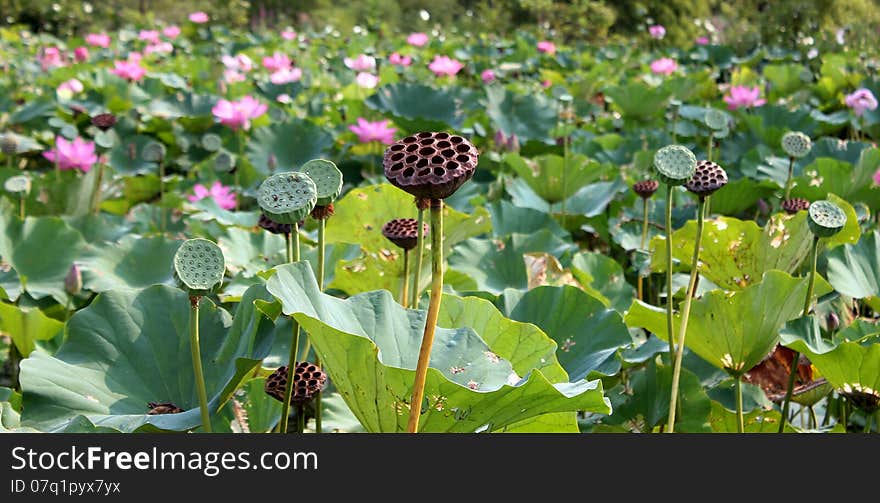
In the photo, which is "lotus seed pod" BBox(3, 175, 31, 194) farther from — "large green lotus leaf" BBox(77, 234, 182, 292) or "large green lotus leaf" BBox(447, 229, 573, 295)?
"large green lotus leaf" BBox(447, 229, 573, 295)

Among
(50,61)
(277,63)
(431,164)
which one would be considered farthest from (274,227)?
(50,61)

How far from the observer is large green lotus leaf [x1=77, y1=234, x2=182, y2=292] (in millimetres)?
1727

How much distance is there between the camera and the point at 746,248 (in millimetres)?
1530

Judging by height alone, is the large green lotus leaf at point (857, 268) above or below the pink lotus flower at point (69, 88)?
above

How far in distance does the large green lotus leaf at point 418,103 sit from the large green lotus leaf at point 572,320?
1692 millimetres

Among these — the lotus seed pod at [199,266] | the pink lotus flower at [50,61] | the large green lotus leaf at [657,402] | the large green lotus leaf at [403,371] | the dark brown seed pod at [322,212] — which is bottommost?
the pink lotus flower at [50,61]

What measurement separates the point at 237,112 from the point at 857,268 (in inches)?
71.3

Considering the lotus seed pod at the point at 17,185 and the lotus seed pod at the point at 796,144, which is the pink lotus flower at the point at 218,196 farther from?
the lotus seed pod at the point at 796,144

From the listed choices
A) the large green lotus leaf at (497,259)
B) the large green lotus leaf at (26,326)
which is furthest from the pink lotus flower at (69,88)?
the large green lotus leaf at (497,259)

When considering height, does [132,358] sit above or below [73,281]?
above

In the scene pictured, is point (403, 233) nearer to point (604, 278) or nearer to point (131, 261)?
point (604, 278)

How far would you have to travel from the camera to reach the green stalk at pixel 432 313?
70cm
